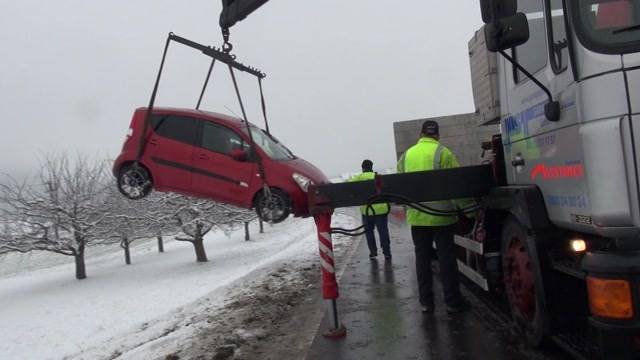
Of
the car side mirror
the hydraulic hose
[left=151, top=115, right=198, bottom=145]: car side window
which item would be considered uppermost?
[left=151, top=115, right=198, bottom=145]: car side window

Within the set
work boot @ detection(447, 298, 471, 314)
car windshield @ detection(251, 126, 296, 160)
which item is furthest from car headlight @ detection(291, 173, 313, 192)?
work boot @ detection(447, 298, 471, 314)

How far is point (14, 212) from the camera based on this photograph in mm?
20766

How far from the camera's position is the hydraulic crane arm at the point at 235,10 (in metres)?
5.45

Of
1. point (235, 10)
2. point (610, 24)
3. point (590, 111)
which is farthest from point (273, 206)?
point (610, 24)

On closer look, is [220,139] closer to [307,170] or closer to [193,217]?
[307,170]

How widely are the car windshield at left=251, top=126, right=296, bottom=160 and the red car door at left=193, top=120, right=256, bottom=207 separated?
49cm

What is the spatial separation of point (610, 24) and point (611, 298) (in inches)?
57.7

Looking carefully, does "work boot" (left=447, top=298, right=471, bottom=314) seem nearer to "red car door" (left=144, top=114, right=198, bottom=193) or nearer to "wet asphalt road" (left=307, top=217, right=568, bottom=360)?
"wet asphalt road" (left=307, top=217, right=568, bottom=360)

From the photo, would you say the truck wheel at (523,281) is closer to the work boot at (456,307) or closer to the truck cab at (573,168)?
the truck cab at (573,168)

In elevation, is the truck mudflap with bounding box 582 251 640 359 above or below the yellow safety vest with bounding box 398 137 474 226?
below

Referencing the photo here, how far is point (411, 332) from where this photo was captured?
5.14 metres

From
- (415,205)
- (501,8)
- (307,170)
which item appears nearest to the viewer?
(501,8)

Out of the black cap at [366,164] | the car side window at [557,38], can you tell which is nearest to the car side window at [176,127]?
the car side window at [557,38]

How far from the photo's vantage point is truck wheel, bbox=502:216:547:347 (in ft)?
12.1
